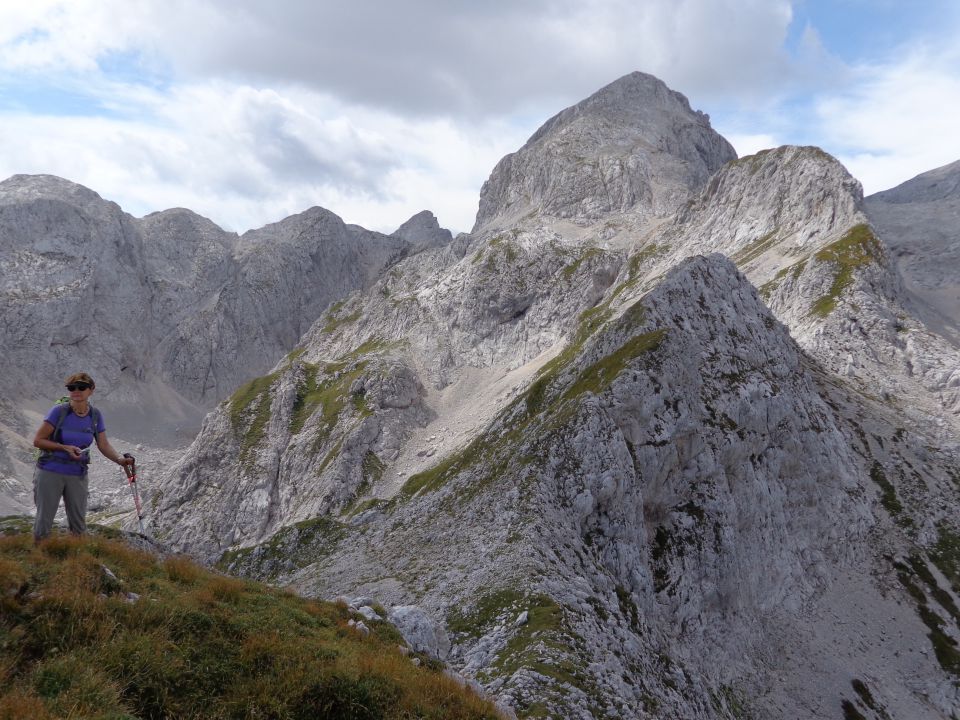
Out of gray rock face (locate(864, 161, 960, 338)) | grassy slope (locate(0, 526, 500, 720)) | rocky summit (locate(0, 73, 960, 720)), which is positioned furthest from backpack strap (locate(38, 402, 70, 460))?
gray rock face (locate(864, 161, 960, 338))

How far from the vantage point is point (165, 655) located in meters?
9.67

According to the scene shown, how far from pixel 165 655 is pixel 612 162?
531 ft

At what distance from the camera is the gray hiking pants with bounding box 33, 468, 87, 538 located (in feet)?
43.3

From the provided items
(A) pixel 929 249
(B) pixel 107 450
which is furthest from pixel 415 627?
(A) pixel 929 249

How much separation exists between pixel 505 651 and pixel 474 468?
81.2 feet

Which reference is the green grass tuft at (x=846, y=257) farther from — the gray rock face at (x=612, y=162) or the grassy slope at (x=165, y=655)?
the grassy slope at (x=165, y=655)

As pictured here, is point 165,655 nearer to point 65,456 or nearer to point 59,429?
point 65,456

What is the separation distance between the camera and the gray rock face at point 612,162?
14675 cm

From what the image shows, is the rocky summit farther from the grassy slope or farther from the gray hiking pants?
the gray hiking pants

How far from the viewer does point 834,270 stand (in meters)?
77.7

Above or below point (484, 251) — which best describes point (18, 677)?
below

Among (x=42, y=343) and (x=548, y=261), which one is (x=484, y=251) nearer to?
(x=548, y=261)

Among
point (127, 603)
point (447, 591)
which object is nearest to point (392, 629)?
point (127, 603)

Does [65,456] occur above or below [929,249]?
below
